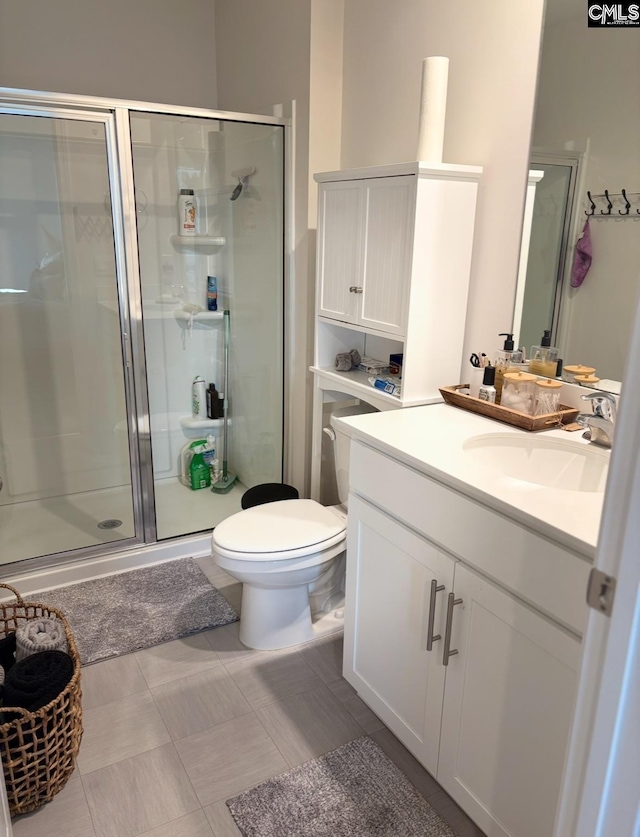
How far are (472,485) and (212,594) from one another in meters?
1.52

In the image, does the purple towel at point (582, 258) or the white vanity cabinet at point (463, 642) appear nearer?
the white vanity cabinet at point (463, 642)

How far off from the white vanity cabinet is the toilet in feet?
Result: 0.85

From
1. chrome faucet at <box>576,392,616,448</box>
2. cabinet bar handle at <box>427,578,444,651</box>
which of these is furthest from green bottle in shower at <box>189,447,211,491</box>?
chrome faucet at <box>576,392,616,448</box>

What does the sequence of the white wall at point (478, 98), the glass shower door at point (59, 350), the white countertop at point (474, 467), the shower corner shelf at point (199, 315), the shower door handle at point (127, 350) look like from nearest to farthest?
the white countertop at point (474, 467), the white wall at point (478, 98), the shower door handle at point (127, 350), the glass shower door at point (59, 350), the shower corner shelf at point (199, 315)

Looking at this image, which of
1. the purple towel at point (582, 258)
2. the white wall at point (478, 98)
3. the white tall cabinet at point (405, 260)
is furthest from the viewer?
the white tall cabinet at point (405, 260)

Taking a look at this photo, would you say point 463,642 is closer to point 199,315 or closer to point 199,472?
point 199,472

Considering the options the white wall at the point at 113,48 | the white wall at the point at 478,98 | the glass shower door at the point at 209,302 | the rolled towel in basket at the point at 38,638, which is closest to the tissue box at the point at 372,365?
the white wall at the point at 478,98

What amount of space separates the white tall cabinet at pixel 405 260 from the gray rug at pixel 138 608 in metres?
1.03

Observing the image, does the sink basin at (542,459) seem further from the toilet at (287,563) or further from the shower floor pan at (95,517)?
the shower floor pan at (95,517)

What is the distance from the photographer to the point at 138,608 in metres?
2.43

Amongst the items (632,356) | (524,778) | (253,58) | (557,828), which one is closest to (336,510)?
(524,778)

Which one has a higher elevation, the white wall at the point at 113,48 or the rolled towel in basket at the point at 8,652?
the white wall at the point at 113,48

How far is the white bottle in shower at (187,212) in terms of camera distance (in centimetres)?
298

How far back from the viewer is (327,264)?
2.43 meters
